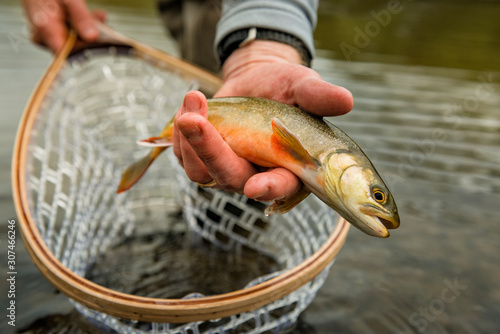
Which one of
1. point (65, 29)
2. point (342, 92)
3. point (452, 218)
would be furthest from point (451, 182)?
point (65, 29)

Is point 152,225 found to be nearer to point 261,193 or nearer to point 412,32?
point 261,193

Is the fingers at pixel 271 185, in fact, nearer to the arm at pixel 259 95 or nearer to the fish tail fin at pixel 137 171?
the arm at pixel 259 95

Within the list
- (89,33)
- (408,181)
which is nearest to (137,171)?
(89,33)

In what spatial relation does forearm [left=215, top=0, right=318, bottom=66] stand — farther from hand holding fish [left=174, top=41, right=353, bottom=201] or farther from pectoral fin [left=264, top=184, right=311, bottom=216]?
pectoral fin [left=264, top=184, right=311, bottom=216]

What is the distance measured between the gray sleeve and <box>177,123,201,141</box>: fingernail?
1228 millimetres

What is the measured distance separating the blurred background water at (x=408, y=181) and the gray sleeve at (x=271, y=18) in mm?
1600

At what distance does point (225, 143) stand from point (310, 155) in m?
0.33

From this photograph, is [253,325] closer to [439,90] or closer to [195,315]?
[195,315]

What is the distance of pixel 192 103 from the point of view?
1736 mm

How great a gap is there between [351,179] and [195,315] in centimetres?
80

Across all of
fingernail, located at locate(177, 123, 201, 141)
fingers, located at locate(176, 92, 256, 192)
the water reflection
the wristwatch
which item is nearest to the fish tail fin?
fingers, located at locate(176, 92, 256, 192)

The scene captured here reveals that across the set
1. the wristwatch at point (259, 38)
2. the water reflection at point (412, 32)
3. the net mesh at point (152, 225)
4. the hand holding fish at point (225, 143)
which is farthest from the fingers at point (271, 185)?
the water reflection at point (412, 32)

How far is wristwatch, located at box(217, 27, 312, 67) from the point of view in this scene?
2.60 meters

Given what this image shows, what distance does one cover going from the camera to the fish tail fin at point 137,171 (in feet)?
7.48
